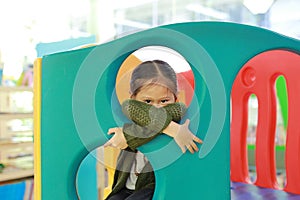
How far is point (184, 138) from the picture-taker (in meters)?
0.66

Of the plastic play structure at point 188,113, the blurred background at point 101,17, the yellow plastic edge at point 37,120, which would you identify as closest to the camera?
the plastic play structure at point 188,113

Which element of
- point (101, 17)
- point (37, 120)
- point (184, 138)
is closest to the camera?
point (184, 138)

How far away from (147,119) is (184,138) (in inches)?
2.9

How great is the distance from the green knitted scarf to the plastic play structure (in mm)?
17

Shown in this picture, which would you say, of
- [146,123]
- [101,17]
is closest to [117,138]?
[146,123]

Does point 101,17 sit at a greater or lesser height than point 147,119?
greater

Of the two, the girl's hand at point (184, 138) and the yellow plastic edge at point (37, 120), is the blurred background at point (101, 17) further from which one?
the girl's hand at point (184, 138)

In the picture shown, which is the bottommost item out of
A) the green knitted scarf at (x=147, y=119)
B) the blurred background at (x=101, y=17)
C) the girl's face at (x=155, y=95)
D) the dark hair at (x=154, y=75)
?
the green knitted scarf at (x=147, y=119)

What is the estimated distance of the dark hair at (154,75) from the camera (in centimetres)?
73

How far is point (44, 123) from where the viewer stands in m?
0.88

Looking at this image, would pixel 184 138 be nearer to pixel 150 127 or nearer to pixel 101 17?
pixel 150 127

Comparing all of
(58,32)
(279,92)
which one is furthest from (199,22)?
(58,32)

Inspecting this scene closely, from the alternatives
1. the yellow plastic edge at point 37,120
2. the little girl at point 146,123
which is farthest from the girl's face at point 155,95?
the yellow plastic edge at point 37,120

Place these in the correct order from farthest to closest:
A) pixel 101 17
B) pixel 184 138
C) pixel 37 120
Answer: pixel 101 17 → pixel 37 120 → pixel 184 138
